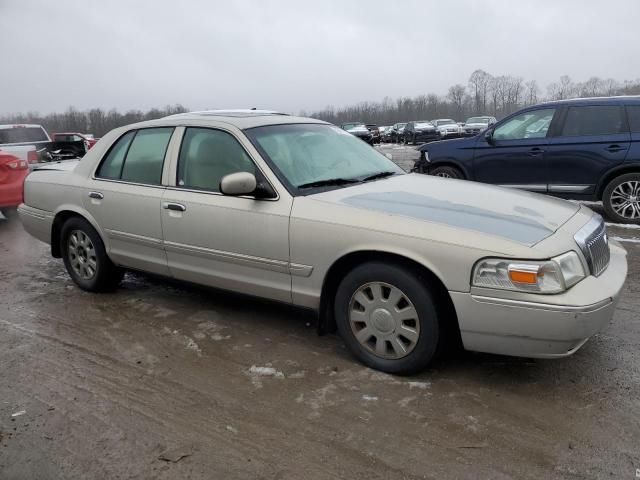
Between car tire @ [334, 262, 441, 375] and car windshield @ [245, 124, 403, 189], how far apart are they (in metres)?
0.86

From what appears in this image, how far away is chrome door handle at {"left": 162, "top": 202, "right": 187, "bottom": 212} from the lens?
398 centimetres

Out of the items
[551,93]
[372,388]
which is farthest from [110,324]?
[551,93]

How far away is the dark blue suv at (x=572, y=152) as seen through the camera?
7.16 meters

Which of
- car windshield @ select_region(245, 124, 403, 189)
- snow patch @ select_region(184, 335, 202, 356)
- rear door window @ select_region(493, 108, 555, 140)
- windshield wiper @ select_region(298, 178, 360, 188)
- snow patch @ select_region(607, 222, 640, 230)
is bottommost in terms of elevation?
snow patch @ select_region(184, 335, 202, 356)

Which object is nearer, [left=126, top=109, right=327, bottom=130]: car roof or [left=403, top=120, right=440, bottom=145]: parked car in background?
[left=126, top=109, right=327, bottom=130]: car roof

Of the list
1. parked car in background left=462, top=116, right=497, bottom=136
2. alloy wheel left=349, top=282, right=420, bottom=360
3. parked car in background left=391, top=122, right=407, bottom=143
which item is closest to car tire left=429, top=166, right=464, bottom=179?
alloy wheel left=349, top=282, right=420, bottom=360

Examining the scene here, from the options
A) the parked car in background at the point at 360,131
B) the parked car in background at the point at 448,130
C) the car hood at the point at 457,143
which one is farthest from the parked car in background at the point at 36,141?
the parked car in background at the point at 448,130

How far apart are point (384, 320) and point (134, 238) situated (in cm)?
226

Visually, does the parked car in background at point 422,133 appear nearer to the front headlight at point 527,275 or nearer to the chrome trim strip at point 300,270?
the chrome trim strip at point 300,270

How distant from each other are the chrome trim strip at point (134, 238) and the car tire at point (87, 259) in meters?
0.25

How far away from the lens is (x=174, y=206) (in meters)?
4.03

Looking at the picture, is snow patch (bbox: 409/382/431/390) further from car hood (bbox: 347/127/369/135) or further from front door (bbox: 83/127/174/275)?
car hood (bbox: 347/127/369/135)

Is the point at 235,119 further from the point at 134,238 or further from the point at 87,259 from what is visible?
the point at 87,259

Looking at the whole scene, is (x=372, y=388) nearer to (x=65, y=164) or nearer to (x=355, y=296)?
(x=355, y=296)
